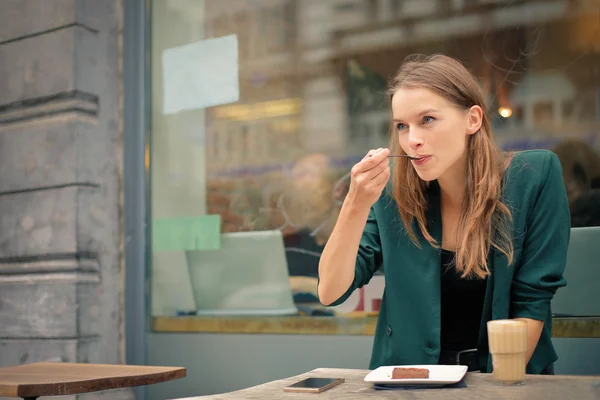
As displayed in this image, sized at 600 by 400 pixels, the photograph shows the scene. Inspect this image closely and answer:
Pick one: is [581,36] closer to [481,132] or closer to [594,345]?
[481,132]

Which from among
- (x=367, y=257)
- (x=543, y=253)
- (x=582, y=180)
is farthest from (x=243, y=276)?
(x=543, y=253)

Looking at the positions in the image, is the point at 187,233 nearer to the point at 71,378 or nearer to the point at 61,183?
the point at 61,183

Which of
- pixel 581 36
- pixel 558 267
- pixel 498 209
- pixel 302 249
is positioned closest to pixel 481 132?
pixel 498 209

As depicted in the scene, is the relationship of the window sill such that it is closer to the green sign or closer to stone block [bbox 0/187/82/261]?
the green sign

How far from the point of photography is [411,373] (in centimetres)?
123

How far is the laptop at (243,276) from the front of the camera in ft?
9.42

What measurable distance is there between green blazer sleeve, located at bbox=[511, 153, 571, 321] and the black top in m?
0.10

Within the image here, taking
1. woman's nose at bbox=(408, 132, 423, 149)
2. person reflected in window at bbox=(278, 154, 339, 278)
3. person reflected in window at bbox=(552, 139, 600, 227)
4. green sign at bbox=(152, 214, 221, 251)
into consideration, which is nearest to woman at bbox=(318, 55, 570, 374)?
woman's nose at bbox=(408, 132, 423, 149)

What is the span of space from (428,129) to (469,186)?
20 cm

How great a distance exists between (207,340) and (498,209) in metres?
1.64

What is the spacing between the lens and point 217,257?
3010mm

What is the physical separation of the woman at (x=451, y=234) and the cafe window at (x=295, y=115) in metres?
0.61

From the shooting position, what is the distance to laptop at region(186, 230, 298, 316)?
9.42ft

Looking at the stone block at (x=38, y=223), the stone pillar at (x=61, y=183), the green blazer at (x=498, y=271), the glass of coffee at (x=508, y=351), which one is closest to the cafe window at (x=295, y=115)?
the stone pillar at (x=61, y=183)
